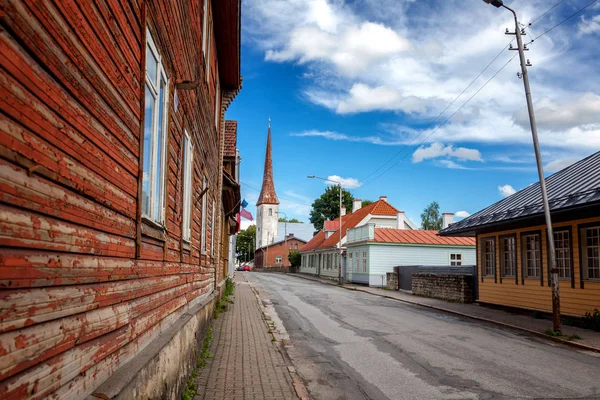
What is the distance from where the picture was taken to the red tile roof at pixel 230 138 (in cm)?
2269

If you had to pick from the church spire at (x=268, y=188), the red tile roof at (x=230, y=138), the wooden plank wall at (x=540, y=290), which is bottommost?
the wooden plank wall at (x=540, y=290)

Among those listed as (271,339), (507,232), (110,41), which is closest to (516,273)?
(507,232)

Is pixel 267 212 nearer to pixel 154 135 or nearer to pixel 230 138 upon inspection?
pixel 230 138

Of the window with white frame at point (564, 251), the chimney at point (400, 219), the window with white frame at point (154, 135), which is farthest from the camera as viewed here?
the chimney at point (400, 219)

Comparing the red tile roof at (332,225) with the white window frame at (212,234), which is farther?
the red tile roof at (332,225)

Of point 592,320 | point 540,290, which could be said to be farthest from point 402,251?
point 592,320

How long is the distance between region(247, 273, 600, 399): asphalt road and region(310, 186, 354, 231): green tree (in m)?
69.9

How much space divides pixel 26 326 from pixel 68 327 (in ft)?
1.58

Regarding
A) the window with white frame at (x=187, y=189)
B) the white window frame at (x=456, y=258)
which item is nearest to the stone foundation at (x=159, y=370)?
the window with white frame at (x=187, y=189)

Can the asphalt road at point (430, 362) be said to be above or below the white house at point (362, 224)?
below

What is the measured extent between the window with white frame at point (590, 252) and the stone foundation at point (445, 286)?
764 cm

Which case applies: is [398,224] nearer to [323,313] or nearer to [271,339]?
[323,313]

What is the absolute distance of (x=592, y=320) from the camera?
13.2 m

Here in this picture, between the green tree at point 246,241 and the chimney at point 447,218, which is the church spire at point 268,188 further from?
the chimney at point 447,218
